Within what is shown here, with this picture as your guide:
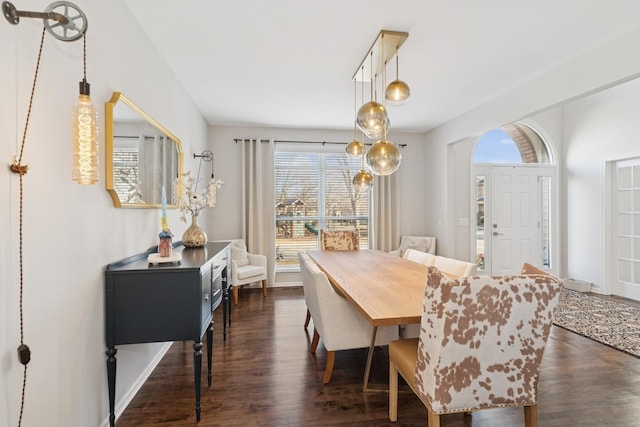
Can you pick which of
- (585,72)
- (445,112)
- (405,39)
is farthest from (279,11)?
(445,112)

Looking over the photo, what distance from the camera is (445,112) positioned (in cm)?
438

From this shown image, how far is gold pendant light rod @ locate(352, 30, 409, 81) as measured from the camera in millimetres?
2402

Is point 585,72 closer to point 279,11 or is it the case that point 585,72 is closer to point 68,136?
point 279,11

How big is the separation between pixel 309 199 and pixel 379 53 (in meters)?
2.95

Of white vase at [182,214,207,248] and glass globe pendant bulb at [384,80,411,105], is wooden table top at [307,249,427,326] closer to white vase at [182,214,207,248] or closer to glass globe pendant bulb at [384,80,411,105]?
white vase at [182,214,207,248]

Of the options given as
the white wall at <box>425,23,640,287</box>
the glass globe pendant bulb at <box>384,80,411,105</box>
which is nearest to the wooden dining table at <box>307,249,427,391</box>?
the glass globe pendant bulb at <box>384,80,411,105</box>

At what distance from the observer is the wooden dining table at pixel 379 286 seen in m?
1.57

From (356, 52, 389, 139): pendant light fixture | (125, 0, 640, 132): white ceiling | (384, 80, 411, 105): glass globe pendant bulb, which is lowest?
(356, 52, 389, 139): pendant light fixture

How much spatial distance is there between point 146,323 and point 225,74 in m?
2.45

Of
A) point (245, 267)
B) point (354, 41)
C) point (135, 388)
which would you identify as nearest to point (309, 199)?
point (245, 267)

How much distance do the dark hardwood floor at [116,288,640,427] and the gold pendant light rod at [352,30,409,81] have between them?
2650 mm

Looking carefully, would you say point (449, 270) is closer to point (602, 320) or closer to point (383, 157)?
point (383, 157)

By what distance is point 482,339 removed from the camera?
133cm

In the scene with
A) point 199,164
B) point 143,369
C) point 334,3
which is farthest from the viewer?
point 199,164
